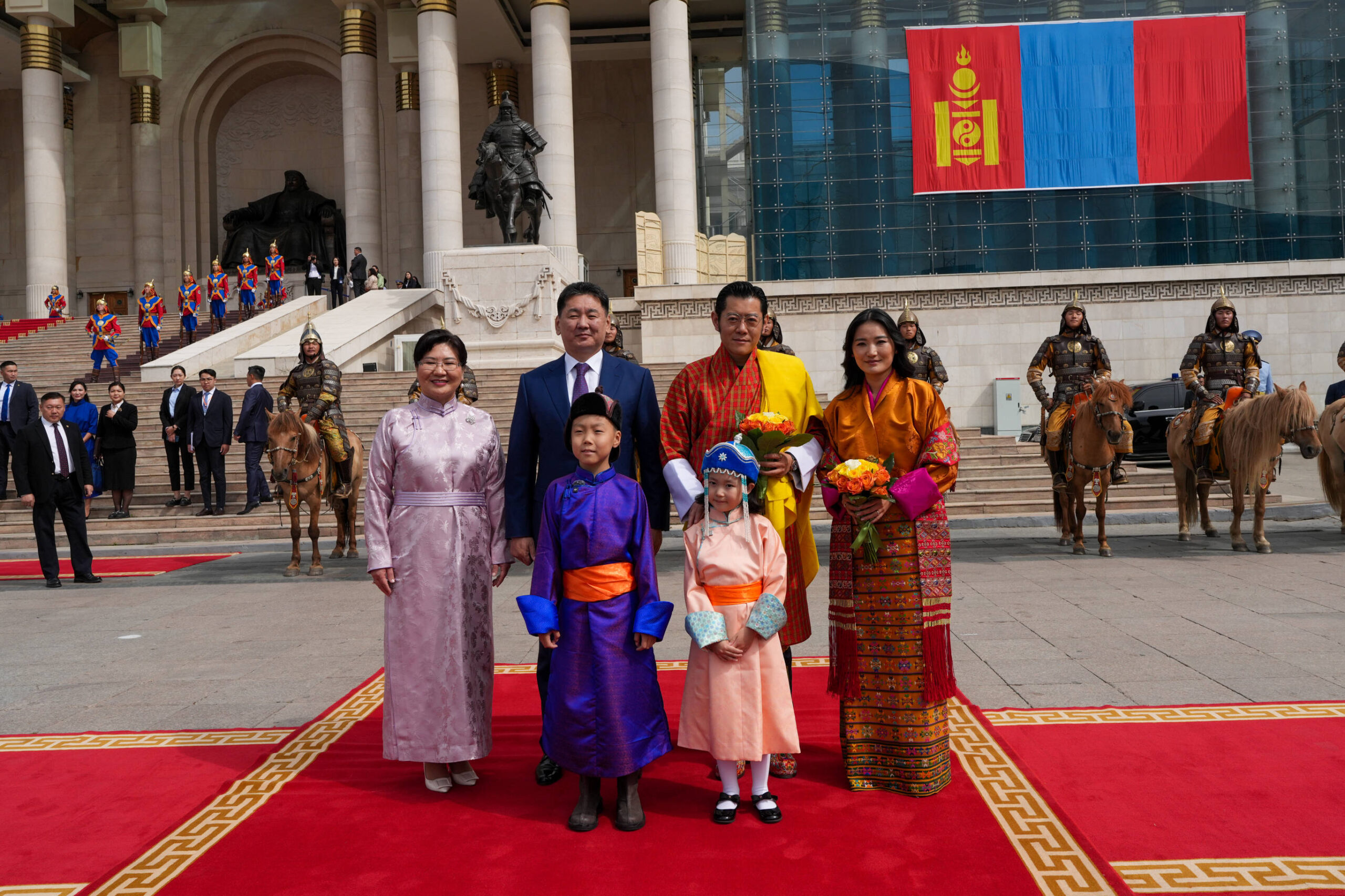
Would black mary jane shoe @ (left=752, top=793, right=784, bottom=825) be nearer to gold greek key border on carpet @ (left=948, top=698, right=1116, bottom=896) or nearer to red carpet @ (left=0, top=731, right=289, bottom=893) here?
gold greek key border on carpet @ (left=948, top=698, right=1116, bottom=896)

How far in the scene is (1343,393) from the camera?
491 inches

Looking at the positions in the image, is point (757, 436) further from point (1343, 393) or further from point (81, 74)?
point (81, 74)

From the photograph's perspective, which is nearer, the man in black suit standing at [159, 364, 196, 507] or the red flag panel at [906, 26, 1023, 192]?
the man in black suit standing at [159, 364, 196, 507]

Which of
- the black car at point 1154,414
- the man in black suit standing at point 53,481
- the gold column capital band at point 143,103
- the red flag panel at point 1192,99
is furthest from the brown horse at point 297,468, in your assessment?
the gold column capital band at point 143,103

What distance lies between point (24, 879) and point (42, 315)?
98.9 ft

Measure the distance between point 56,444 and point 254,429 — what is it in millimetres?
3410

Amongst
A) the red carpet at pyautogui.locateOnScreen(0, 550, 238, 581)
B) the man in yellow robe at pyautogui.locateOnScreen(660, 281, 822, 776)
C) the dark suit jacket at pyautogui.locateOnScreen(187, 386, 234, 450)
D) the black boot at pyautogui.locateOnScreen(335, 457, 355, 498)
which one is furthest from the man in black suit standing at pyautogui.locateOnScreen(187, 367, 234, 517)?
the man in yellow robe at pyautogui.locateOnScreen(660, 281, 822, 776)

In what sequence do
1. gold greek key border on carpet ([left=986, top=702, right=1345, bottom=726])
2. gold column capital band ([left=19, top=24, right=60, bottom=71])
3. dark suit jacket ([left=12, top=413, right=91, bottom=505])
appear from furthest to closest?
gold column capital band ([left=19, top=24, right=60, bottom=71]), dark suit jacket ([left=12, top=413, right=91, bottom=505]), gold greek key border on carpet ([left=986, top=702, right=1345, bottom=726])

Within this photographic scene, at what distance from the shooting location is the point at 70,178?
1286 inches

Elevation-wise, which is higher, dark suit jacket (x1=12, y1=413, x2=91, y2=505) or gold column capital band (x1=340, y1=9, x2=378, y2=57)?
gold column capital band (x1=340, y1=9, x2=378, y2=57)

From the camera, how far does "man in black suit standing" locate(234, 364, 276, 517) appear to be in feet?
42.9

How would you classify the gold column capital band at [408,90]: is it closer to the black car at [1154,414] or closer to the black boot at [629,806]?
the black car at [1154,414]

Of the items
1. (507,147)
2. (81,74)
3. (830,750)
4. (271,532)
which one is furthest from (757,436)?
(81,74)

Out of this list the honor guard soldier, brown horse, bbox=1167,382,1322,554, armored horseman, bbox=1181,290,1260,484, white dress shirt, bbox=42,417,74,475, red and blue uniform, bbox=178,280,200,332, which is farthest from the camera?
red and blue uniform, bbox=178,280,200,332
